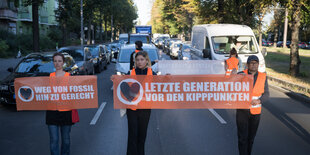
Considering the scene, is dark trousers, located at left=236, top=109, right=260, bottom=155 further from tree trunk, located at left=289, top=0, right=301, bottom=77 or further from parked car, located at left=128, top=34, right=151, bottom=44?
parked car, located at left=128, top=34, right=151, bottom=44

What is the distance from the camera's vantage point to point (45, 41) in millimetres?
42594

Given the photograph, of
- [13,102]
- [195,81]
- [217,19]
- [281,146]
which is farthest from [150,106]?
[217,19]

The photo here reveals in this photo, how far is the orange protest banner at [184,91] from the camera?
17.1ft

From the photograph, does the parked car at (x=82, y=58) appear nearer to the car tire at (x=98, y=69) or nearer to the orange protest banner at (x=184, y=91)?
the car tire at (x=98, y=69)

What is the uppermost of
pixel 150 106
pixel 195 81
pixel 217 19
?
pixel 217 19

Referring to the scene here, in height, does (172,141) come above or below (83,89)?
below

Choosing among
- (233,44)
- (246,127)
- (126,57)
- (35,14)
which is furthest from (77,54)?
(246,127)

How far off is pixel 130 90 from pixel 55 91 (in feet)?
3.94

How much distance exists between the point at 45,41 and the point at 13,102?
34.8 m

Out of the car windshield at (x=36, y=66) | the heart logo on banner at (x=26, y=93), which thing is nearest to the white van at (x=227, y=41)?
the car windshield at (x=36, y=66)

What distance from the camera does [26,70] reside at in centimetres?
1073

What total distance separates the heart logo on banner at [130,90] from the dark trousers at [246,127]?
1.65 metres

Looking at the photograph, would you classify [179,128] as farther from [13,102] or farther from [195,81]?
[13,102]

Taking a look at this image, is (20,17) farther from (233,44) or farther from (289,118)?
(289,118)
